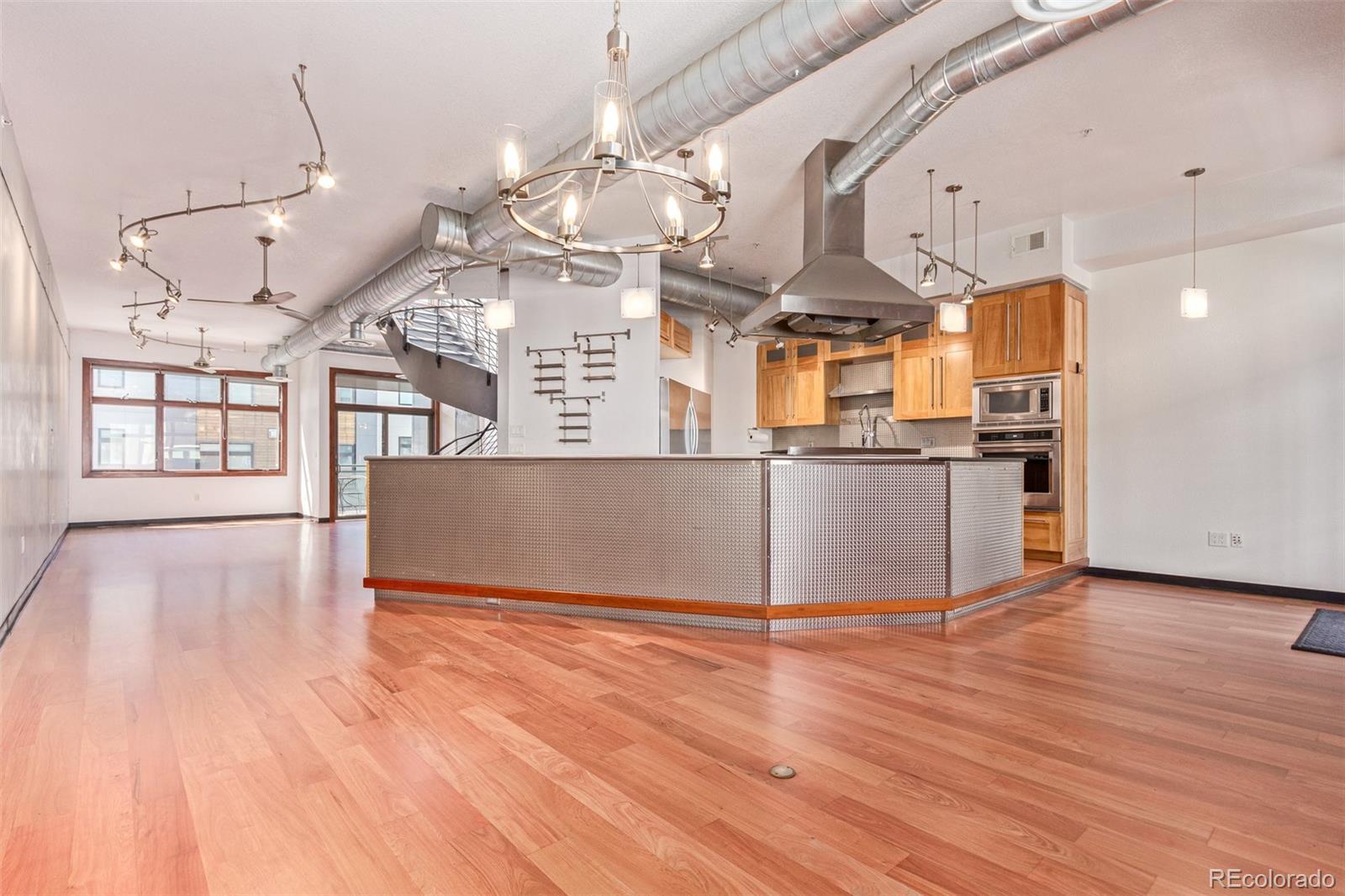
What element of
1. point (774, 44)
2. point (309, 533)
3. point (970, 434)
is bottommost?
point (309, 533)

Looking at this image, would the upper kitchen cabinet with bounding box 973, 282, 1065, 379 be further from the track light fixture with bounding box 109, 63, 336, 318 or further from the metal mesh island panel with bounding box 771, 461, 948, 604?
the track light fixture with bounding box 109, 63, 336, 318

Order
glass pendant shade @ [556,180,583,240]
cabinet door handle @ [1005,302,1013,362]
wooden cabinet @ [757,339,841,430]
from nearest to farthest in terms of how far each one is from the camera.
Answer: glass pendant shade @ [556,180,583,240] < cabinet door handle @ [1005,302,1013,362] < wooden cabinet @ [757,339,841,430]

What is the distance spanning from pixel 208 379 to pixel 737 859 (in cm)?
1390

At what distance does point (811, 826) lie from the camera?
6.15 feet

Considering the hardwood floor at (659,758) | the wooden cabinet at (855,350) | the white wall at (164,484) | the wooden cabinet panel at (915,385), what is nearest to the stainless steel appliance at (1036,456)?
the wooden cabinet panel at (915,385)

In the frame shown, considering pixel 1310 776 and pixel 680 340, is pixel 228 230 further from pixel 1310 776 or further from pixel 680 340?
pixel 1310 776

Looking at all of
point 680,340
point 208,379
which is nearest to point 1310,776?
point 680,340

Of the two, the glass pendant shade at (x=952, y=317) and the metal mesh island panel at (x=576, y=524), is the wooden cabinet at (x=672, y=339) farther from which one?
the metal mesh island panel at (x=576, y=524)

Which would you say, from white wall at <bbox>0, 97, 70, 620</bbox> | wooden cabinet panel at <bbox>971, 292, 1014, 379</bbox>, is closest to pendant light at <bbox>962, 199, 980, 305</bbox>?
wooden cabinet panel at <bbox>971, 292, 1014, 379</bbox>

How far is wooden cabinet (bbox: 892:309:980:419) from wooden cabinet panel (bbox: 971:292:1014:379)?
0.22ft

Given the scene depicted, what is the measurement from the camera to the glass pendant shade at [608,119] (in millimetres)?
2215

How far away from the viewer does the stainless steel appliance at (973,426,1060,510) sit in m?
6.11

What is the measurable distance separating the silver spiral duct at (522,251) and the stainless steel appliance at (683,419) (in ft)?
4.33

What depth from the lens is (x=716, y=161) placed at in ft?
8.38
